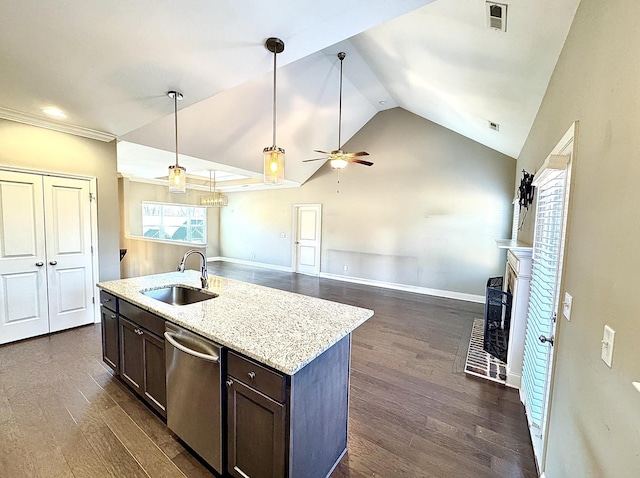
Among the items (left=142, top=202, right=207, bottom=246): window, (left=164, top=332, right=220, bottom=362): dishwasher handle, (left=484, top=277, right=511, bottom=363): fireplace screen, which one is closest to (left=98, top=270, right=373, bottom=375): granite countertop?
(left=164, top=332, right=220, bottom=362): dishwasher handle

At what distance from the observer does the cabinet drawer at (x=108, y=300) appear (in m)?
2.31

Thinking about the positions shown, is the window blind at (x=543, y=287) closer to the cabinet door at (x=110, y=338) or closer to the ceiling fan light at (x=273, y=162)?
the ceiling fan light at (x=273, y=162)

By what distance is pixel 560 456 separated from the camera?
1.35m

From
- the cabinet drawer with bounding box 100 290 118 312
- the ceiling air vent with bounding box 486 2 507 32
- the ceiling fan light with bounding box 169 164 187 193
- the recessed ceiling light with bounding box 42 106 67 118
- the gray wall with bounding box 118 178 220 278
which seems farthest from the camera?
the gray wall with bounding box 118 178 220 278

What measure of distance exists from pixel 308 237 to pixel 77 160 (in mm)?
4961

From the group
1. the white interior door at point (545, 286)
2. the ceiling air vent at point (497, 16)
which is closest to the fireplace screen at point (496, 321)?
the white interior door at point (545, 286)

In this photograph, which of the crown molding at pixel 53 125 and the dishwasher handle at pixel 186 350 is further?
the crown molding at pixel 53 125

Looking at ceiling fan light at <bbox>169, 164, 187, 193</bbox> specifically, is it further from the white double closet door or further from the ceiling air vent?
the ceiling air vent

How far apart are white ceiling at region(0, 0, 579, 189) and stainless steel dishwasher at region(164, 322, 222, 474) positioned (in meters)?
1.87

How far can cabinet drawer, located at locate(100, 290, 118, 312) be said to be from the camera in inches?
90.8

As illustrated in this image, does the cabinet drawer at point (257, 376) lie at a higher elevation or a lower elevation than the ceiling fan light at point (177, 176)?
lower

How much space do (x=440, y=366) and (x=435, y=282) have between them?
294cm

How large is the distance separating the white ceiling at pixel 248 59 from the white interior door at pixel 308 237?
3149 mm

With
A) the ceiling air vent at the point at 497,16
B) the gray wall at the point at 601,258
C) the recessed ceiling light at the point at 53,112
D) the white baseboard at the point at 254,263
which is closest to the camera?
the gray wall at the point at 601,258
